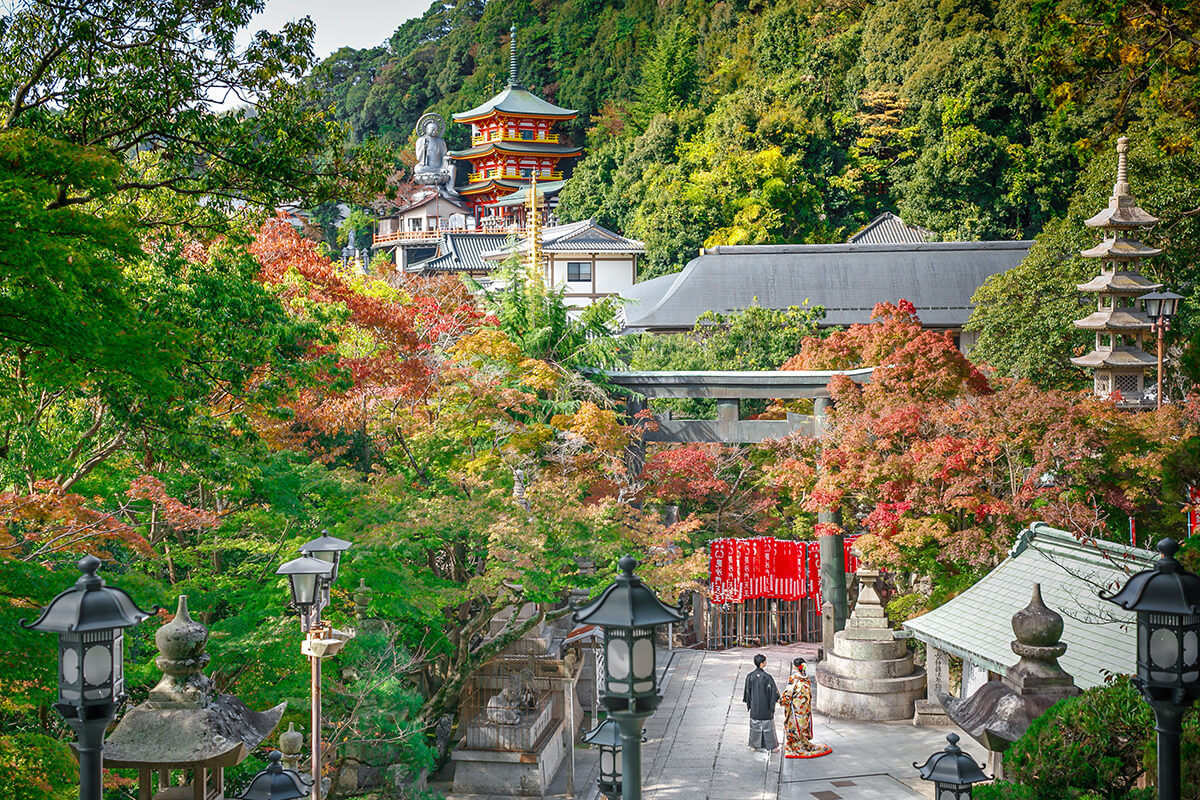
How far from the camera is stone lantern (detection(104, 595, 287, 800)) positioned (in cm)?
712

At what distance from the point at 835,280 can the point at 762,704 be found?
2235cm

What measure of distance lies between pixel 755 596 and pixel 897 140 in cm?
2818

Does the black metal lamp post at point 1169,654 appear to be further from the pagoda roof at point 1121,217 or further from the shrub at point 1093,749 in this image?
the pagoda roof at point 1121,217

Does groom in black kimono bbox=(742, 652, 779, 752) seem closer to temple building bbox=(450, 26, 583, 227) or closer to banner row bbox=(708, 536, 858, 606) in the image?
banner row bbox=(708, 536, 858, 606)

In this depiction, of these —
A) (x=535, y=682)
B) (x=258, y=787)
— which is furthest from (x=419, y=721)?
(x=258, y=787)

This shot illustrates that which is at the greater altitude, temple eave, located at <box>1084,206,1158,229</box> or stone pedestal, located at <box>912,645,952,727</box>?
temple eave, located at <box>1084,206,1158,229</box>

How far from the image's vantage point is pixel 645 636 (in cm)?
552

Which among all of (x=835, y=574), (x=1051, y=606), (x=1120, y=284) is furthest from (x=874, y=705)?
(x=1120, y=284)

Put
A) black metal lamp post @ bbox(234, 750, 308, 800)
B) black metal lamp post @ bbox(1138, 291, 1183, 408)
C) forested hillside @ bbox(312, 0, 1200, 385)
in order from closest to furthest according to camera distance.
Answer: black metal lamp post @ bbox(234, 750, 308, 800), black metal lamp post @ bbox(1138, 291, 1183, 408), forested hillside @ bbox(312, 0, 1200, 385)

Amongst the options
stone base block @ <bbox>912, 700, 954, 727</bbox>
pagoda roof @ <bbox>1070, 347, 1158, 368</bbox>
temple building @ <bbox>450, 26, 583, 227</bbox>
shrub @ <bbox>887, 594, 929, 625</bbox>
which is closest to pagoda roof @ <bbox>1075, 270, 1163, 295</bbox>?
pagoda roof @ <bbox>1070, 347, 1158, 368</bbox>

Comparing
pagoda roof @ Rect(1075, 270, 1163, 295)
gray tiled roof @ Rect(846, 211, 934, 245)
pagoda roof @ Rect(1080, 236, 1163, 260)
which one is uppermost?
gray tiled roof @ Rect(846, 211, 934, 245)

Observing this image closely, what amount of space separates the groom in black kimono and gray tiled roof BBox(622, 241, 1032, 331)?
64.0 feet

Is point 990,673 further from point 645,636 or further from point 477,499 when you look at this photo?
point 645,636

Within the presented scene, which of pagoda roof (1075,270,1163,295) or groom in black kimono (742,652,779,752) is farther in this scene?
pagoda roof (1075,270,1163,295)
